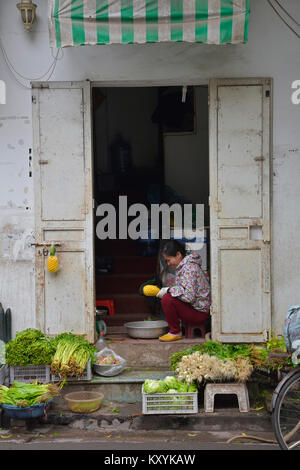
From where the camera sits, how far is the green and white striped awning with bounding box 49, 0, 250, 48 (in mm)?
6793

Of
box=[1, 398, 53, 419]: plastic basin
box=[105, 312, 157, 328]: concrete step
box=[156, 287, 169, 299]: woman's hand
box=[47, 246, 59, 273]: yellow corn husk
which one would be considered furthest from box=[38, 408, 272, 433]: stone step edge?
box=[105, 312, 157, 328]: concrete step

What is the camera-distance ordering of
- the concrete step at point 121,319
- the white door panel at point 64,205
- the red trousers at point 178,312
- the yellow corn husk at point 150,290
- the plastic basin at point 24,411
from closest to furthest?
1. the plastic basin at point 24,411
2. the white door panel at point 64,205
3. the red trousers at point 178,312
4. the yellow corn husk at point 150,290
5. the concrete step at point 121,319

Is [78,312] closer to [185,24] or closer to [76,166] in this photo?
[76,166]

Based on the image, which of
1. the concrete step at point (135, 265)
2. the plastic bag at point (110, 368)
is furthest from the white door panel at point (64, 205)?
the concrete step at point (135, 265)

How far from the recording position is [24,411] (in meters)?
6.45

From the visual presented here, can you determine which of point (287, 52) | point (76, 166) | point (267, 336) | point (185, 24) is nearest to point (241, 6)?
point (185, 24)

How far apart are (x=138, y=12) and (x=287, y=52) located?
1959 millimetres

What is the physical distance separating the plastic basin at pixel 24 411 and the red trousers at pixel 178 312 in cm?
208

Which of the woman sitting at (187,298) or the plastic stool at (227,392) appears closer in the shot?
the plastic stool at (227,392)

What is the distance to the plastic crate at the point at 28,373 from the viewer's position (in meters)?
7.17

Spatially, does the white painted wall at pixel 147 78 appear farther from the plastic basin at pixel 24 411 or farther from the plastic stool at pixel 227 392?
the plastic basin at pixel 24 411

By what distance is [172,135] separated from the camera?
38.4 ft

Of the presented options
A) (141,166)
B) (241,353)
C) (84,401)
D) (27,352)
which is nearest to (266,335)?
(241,353)

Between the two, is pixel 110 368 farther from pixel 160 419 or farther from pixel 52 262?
pixel 52 262
